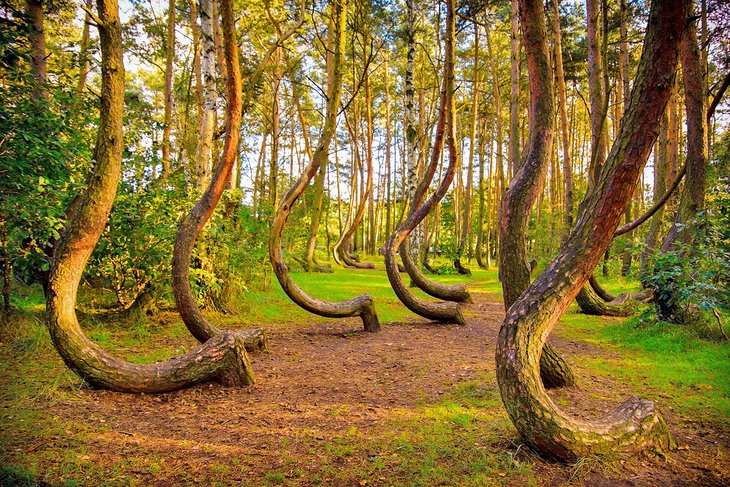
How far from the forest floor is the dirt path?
0.5 inches

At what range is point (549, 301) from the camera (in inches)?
115

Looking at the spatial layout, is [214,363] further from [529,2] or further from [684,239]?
[684,239]

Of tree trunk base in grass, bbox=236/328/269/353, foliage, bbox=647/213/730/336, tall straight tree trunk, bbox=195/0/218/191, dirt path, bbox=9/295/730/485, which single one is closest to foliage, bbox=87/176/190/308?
tall straight tree trunk, bbox=195/0/218/191

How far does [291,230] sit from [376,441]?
523 inches

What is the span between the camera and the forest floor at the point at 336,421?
2621mm

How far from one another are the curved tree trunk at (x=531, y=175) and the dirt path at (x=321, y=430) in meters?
1.09

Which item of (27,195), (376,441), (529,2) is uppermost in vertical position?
(529,2)

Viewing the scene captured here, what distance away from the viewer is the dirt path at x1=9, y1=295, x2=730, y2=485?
2629 mm

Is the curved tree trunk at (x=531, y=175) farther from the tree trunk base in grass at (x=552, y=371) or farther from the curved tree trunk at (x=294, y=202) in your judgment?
the curved tree trunk at (x=294, y=202)

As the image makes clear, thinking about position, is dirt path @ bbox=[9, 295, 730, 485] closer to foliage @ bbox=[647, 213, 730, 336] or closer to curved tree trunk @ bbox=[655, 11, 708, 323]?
foliage @ bbox=[647, 213, 730, 336]

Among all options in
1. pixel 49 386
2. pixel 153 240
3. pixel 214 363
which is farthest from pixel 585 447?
pixel 153 240

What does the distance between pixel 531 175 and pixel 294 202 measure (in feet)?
13.3

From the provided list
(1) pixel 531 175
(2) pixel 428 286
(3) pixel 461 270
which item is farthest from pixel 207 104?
(3) pixel 461 270

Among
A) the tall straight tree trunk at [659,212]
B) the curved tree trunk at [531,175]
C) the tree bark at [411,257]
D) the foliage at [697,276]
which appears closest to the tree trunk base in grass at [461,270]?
the tall straight tree trunk at [659,212]
